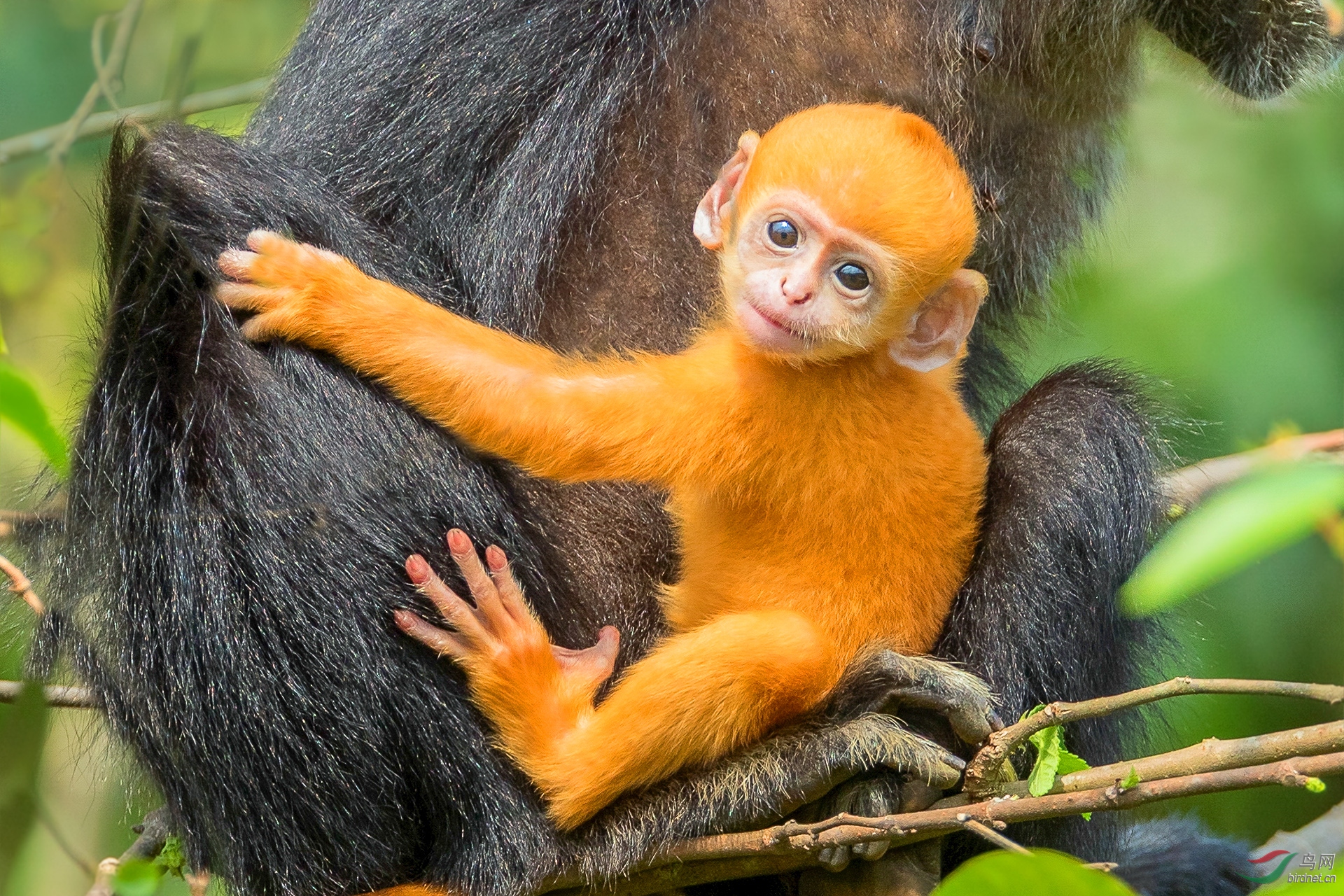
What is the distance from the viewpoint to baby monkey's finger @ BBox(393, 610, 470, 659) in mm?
1879

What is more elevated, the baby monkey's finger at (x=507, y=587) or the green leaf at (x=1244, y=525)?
the green leaf at (x=1244, y=525)

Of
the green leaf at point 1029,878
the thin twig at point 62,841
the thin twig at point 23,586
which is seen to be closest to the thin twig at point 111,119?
the thin twig at point 62,841

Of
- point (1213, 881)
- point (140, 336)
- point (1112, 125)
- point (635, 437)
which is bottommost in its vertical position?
point (1213, 881)

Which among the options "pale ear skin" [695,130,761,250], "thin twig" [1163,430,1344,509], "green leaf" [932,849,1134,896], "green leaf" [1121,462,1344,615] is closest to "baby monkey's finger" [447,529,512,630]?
"pale ear skin" [695,130,761,250]

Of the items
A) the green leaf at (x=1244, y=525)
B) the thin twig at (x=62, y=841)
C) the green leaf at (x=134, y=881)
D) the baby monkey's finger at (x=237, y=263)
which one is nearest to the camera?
the green leaf at (x=1244, y=525)

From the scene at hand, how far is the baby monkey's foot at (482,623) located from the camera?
1.89 metres

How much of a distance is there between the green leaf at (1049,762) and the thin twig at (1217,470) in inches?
19.8

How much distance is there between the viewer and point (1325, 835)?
243cm

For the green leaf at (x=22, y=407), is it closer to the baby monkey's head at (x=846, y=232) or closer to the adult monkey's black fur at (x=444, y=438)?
the adult monkey's black fur at (x=444, y=438)

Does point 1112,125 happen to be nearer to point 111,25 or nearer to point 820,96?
point 820,96

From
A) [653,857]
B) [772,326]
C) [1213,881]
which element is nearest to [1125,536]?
[772,326]

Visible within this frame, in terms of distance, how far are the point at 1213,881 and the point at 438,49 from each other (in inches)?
85.3

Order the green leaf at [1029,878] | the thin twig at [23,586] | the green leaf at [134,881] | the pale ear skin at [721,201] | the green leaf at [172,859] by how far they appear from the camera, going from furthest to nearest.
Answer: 1. the green leaf at [172,859]
2. the thin twig at [23,586]
3. the pale ear skin at [721,201]
4. the green leaf at [134,881]
5. the green leaf at [1029,878]

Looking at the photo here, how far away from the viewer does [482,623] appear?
6.25ft
